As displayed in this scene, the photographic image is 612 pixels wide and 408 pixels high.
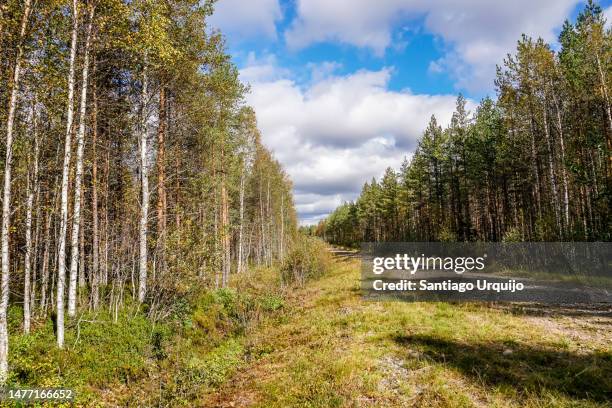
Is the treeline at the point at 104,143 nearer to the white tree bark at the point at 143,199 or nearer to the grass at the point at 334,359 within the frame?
the white tree bark at the point at 143,199

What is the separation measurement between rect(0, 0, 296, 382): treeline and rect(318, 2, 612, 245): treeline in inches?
805

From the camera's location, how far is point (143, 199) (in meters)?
12.5

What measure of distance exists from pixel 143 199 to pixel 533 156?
2574cm

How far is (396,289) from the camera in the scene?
2033 centimetres

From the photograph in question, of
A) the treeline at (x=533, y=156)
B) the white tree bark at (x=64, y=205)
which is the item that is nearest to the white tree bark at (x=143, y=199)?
the white tree bark at (x=64, y=205)

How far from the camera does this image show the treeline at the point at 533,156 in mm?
21266

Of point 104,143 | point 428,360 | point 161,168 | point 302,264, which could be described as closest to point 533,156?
point 302,264

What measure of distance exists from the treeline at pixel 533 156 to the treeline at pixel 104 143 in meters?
20.4

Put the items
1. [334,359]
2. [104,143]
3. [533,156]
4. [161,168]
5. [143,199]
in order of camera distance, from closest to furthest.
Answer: [334,359]
[143,199]
[161,168]
[104,143]
[533,156]

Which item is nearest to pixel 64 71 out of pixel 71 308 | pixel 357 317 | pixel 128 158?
pixel 128 158

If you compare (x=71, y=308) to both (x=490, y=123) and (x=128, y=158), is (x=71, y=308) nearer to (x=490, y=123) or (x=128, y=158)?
(x=128, y=158)

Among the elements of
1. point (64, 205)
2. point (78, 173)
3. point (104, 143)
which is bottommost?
point (64, 205)

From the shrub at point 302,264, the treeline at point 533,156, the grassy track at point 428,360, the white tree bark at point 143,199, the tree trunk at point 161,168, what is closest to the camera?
the grassy track at point 428,360

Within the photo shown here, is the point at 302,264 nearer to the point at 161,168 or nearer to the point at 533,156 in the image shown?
the point at 161,168
